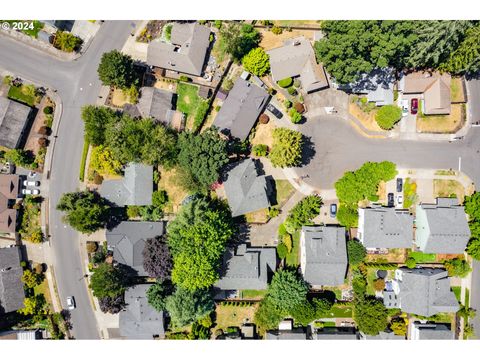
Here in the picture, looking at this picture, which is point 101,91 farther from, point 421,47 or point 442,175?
point 442,175

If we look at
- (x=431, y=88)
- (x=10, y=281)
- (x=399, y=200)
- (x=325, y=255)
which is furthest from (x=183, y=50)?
(x=10, y=281)

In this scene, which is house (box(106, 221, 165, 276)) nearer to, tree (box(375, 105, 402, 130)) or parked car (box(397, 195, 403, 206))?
parked car (box(397, 195, 403, 206))

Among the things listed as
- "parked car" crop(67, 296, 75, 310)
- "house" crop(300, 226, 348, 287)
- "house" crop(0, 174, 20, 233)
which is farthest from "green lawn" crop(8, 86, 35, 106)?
"house" crop(300, 226, 348, 287)

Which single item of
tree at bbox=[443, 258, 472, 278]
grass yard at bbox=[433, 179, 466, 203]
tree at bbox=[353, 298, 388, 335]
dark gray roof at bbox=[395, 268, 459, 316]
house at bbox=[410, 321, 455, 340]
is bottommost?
house at bbox=[410, 321, 455, 340]

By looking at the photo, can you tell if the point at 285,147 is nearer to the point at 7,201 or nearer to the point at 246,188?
the point at 246,188

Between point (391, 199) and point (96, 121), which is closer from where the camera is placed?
A: point (96, 121)

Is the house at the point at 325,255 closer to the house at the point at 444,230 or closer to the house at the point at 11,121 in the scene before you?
the house at the point at 444,230

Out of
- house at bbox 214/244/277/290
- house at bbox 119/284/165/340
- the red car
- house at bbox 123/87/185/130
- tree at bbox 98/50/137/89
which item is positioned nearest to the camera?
tree at bbox 98/50/137/89
